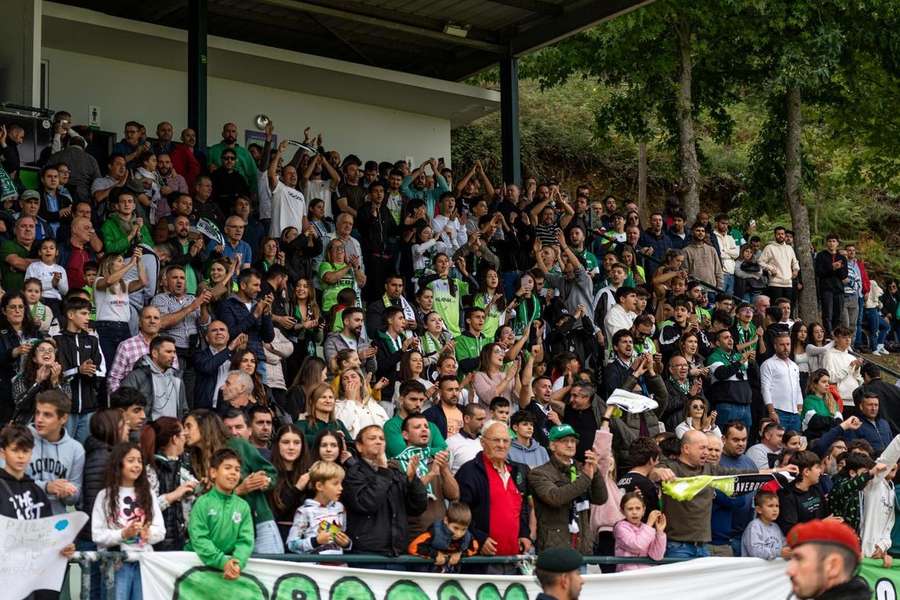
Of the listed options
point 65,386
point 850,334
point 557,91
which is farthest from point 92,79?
point 557,91


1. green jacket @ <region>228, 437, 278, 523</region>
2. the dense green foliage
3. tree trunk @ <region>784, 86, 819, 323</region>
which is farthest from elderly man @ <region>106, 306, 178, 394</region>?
tree trunk @ <region>784, 86, 819, 323</region>

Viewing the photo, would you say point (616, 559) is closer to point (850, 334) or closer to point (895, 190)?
point (850, 334)

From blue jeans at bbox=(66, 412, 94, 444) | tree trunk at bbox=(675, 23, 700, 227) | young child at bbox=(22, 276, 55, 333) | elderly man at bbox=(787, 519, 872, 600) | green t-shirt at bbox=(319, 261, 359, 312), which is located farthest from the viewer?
tree trunk at bbox=(675, 23, 700, 227)

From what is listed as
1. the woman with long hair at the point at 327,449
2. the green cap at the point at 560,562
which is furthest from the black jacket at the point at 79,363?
the green cap at the point at 560,562

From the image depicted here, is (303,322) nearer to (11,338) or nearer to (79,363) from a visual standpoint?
(79,363)

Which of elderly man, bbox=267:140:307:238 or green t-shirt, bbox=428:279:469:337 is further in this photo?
elderly man, bbox=267:140:307:238

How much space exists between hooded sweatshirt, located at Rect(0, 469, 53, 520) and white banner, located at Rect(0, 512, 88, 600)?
159mm

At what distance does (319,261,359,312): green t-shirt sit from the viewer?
15.0m

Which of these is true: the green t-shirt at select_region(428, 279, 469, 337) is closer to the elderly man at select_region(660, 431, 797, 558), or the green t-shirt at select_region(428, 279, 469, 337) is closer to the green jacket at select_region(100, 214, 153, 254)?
the green jacket at select_region(100, 214, 153, 254)

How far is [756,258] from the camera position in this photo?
20141 millimetres

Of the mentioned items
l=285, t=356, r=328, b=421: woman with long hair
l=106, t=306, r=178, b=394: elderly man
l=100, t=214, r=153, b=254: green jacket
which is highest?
l=100, t=214, r=153, b=254: green jacket

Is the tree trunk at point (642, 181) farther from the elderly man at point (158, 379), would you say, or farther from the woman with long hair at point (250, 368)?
the elderly man at point (158, 379)

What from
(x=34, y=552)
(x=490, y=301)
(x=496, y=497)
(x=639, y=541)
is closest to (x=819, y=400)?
(x=490, y=301)

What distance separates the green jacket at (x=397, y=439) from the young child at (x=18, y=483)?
3.26 m
